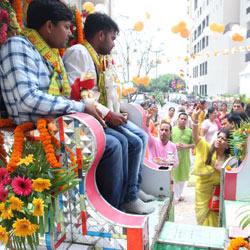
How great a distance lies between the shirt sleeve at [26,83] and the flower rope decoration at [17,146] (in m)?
0.10

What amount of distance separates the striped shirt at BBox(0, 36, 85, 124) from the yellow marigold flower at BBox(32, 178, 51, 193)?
0.41 meters

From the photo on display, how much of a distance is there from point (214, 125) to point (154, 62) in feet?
22.2

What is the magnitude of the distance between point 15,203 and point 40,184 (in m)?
0.14

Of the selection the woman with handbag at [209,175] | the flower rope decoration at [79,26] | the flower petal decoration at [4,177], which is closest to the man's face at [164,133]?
the woman with handbag at [209,175]

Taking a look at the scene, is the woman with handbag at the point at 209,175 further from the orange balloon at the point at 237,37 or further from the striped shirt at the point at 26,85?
the orange balloon at the point at 237,37

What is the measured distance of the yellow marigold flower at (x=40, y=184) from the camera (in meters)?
1.42

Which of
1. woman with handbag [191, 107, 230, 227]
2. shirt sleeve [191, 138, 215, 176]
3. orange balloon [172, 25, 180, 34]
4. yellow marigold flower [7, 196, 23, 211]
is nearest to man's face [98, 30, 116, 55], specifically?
yellow marigold flower [7, 196, 23, 211]

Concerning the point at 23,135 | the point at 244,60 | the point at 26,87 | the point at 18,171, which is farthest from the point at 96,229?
the point at 244,60

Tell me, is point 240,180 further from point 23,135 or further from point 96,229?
point 23,135

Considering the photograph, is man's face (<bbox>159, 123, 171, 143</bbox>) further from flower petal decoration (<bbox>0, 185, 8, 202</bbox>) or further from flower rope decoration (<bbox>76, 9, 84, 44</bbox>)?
flower petal decoration (<bbox>0, 185, 8, 202</bbox>)

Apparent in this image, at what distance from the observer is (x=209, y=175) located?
3.74 metres

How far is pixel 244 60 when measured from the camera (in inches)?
987

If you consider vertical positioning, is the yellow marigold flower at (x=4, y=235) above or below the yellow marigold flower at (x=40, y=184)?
below

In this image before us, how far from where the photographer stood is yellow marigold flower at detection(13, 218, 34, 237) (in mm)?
1387
